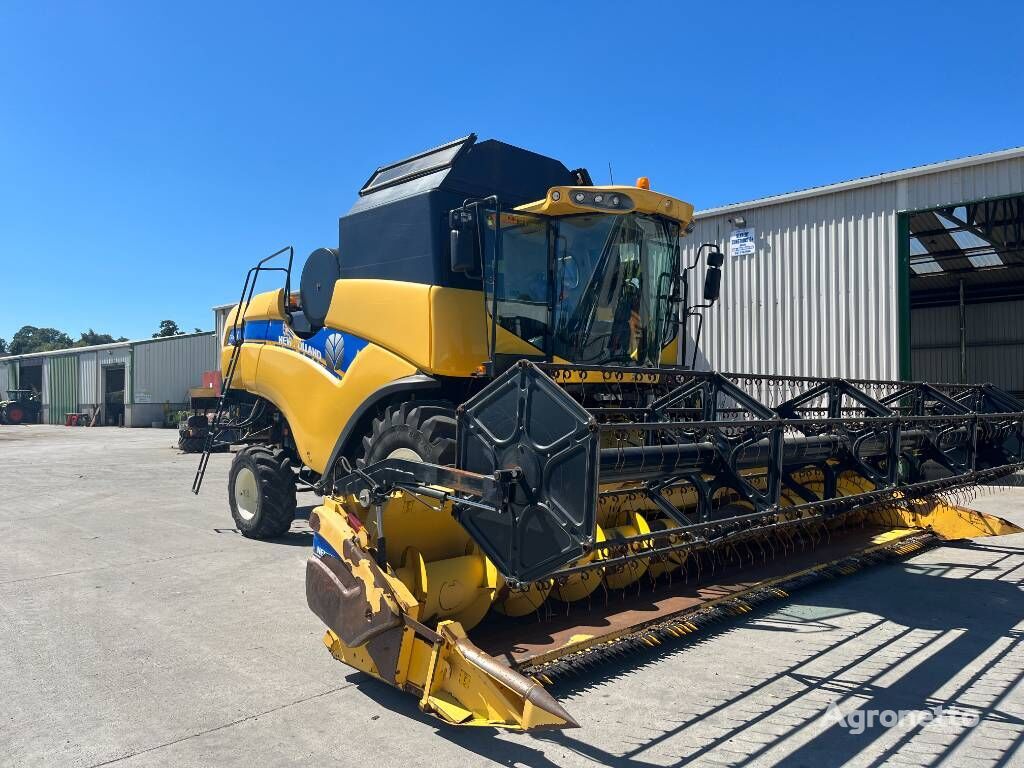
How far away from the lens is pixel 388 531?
4.08 m

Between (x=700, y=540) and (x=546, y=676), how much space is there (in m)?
1.05

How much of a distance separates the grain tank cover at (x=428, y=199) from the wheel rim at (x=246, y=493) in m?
2.90

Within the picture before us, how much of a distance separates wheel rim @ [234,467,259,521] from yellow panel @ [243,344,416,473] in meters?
0.91

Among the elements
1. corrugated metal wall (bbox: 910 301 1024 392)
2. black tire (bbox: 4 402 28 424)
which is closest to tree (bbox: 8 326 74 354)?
black tire (bbox: 4 402 28 424)

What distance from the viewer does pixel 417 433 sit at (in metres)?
5.07

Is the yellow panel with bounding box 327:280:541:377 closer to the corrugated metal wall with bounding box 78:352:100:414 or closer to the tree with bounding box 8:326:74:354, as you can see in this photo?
the corrugated metal wall with bounding box 78:352:100:414

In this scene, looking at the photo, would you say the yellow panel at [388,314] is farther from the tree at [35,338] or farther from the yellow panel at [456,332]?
the tree at [35,338]

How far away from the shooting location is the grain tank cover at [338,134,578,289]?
579cm

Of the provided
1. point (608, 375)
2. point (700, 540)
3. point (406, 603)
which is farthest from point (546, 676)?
point (608, 375)

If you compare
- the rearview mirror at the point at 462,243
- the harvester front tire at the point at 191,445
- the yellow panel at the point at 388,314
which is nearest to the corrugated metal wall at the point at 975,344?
the yellow panel at the point at 388,314

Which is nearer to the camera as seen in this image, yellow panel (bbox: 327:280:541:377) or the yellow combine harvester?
the yellow combine harvester

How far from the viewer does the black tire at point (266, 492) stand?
791 cm

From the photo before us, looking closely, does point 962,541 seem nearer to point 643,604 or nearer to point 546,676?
point 643,604

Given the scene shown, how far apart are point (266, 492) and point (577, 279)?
4319 millimetres
